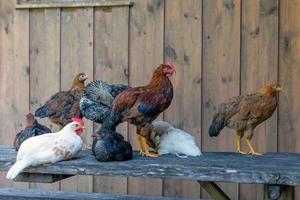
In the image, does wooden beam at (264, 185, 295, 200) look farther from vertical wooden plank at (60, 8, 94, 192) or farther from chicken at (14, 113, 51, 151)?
vertical wooden plank at (60, 8, 94, 192)

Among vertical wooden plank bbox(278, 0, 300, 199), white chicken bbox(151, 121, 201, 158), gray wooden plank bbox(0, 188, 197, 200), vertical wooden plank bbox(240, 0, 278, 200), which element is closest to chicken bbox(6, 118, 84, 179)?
white chicken bbox(151, 121, 201, 158)

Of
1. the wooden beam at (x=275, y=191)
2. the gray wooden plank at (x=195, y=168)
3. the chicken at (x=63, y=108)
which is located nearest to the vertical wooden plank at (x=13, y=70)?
the chicken at (x=63, y=108)

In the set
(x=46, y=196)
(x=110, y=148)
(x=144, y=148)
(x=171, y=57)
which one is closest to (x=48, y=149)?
(x=110, y=148)

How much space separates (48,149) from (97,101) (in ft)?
1.55

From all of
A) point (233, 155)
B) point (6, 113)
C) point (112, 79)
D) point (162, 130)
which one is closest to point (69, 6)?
point (112, 79)

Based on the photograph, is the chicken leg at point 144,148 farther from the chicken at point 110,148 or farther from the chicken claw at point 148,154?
the chicken at point 110,148

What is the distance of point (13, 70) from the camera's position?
4152 millimetres

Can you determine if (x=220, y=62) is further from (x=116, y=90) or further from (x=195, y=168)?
(x=195, y=168)

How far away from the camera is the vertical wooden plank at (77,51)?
3973 millimetres

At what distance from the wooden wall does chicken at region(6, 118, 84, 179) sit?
3.65ft

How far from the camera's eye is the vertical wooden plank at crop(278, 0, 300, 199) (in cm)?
353

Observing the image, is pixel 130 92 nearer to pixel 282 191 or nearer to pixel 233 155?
pixel 233 155

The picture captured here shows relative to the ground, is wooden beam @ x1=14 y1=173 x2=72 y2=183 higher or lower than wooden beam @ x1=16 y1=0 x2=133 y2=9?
lower

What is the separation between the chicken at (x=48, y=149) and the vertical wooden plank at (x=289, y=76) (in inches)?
54.5
